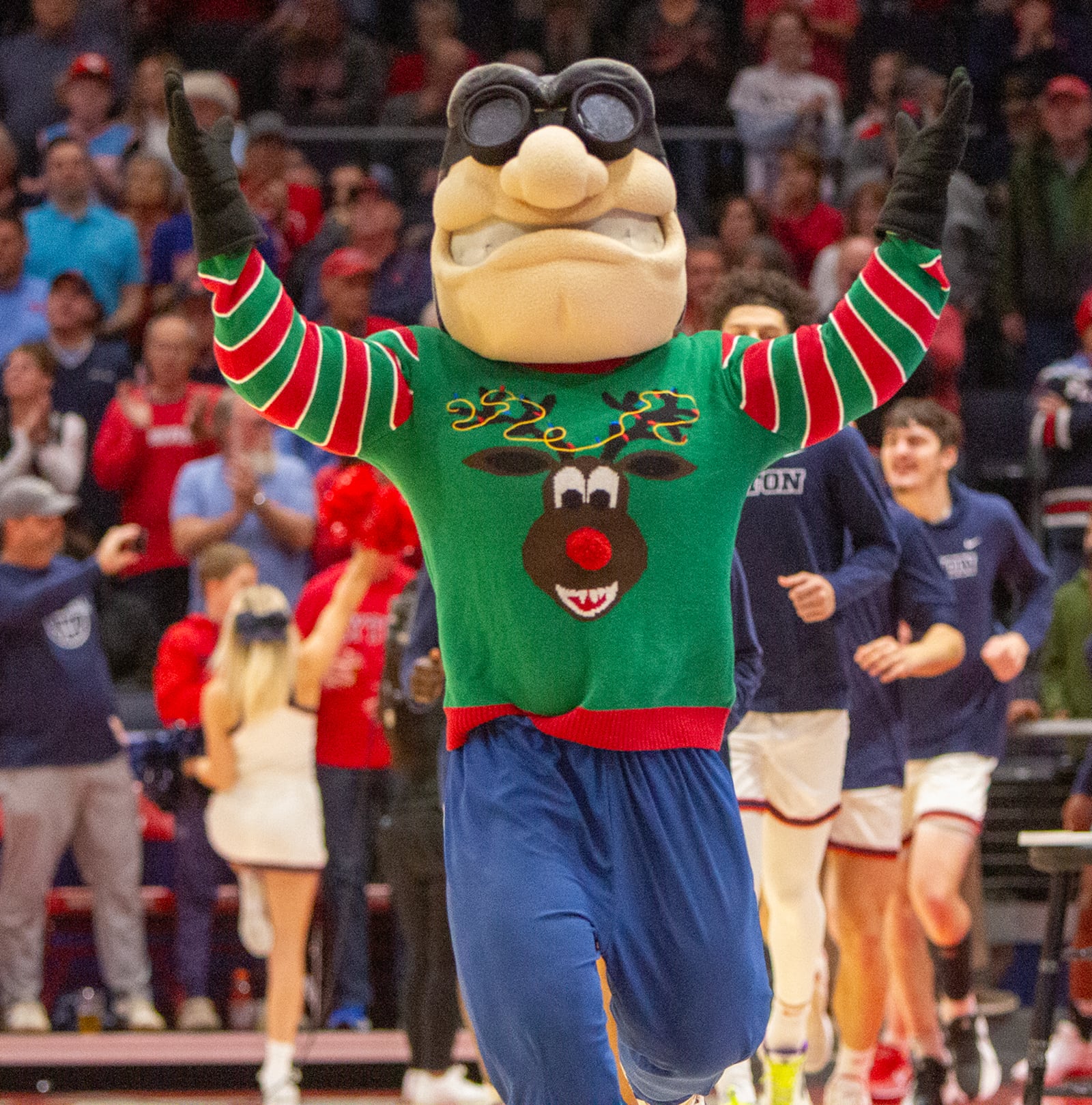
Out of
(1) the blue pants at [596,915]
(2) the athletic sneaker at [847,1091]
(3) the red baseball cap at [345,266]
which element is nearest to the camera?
(1) the blue pants at [596,915]

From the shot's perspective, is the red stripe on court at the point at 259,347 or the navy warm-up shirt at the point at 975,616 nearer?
the red stripe on court at the point at 259,347

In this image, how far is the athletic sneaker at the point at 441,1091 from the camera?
5410 millimetres

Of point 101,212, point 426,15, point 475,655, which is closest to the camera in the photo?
point 475,655

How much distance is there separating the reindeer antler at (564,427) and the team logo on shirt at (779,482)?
143 centimetres

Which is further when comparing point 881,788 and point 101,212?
point 101,212

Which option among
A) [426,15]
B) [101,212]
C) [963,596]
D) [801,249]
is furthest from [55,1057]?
[426,15]

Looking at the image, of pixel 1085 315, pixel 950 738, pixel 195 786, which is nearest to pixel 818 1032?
pixel 950 738

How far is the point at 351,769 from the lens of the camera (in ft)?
20.8

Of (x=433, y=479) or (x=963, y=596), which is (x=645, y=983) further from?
(x=963, y=596)

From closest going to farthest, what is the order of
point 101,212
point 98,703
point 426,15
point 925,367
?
point 98,703 → point 925,367 → point 101,212 → point 426,15

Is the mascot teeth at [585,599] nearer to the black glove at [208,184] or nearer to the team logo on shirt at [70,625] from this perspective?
the black glove at [208,184]

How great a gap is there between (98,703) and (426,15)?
4787mm

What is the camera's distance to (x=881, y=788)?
5.05 metres

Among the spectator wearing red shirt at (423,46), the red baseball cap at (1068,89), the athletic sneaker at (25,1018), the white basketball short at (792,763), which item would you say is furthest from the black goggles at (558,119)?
the spectator wearing red shirt at (423,46)
